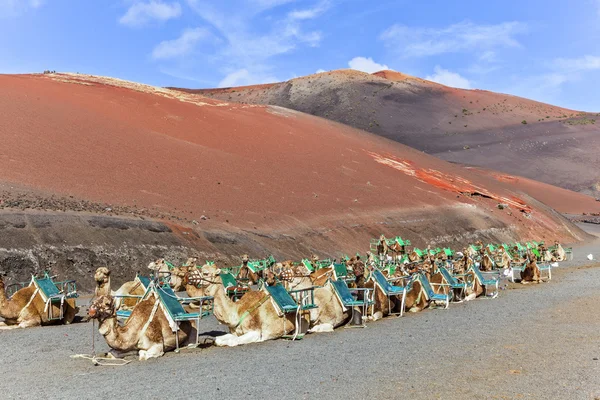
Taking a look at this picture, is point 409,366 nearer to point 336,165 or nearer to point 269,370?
point 269,370

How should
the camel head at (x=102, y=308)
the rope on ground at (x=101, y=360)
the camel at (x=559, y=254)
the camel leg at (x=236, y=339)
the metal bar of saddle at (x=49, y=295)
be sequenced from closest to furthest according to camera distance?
the camel head at (x=102, y=308), the rope on ground at (x=101, y=360), the camel leg at (x=236, y=339), the metal bar of saddle at (x=49, y=295), the camel at (x=559, y=254)

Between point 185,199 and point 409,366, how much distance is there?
29973 mm

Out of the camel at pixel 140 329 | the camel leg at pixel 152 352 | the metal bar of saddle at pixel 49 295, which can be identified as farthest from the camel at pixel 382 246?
the camel leg at pixel 152 352

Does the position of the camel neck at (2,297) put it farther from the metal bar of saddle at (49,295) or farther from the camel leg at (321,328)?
the camel leg at (321,328)

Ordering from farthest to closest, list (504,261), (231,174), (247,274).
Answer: (231,174) < (504,261) < (247,274)

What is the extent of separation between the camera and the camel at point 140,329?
1124 cm

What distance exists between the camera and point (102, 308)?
11.1m

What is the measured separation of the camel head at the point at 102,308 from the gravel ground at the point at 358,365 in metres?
0.92

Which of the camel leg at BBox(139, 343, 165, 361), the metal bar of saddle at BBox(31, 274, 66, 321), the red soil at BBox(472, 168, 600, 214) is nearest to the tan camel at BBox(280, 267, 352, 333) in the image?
the camel leg at BBox(139, 343, 165, 361)

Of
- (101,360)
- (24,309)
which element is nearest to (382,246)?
(24,309)

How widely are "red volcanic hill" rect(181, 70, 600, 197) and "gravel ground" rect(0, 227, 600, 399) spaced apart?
10483 centimetres

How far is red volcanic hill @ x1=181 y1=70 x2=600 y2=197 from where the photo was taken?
120562mm

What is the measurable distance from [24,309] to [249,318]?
606 centimetres

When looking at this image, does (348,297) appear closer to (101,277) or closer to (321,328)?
(321,328)
